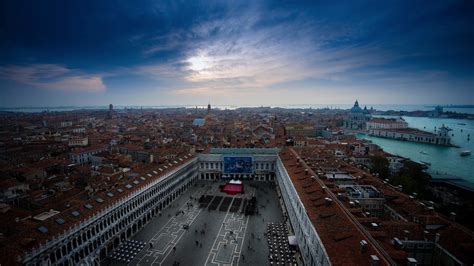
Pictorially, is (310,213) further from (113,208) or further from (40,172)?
(40,172)

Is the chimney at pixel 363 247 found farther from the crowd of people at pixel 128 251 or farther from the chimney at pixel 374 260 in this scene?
the crowd of people at pixel 128 251

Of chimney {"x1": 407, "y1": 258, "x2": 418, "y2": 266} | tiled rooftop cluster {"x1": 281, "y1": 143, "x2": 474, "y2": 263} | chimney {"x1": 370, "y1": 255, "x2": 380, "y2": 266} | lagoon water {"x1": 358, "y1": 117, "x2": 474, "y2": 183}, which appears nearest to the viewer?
chimney {"x1": 370, "y1": 255, "x2": 380, "y2": 266}

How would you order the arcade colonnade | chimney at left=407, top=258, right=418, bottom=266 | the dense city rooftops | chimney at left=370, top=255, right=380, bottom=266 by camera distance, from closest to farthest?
1. chimney at left=370, top=255, right=380, bottom=266
2. chimney at left=407, top=258, right=418, bottom=266
3. the dense city rooftops
4. the arcade colonnade

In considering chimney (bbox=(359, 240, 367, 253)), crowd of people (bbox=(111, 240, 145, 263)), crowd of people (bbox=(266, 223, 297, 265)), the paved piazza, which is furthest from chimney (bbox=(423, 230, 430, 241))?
crowd of people (bbox=(111, 240, 145, 263))

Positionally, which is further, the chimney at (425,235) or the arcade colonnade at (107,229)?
the arcade colonnade at (107,229)

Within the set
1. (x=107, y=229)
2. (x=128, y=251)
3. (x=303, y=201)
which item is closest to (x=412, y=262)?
(x=303, y=201)

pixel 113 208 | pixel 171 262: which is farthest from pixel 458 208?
pixel 113 208

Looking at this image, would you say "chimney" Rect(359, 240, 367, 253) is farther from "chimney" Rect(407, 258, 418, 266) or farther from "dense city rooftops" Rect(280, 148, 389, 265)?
"chimney" Rect(407, 258, 418, 266)

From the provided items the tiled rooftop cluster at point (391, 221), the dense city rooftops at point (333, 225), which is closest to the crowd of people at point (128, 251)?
the dense city rooftops at point (333, 225)
